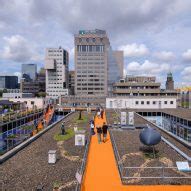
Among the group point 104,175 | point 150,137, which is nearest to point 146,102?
→ point 150,137

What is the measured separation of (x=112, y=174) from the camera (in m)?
16.2

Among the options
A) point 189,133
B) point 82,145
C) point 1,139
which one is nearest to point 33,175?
point 82,145

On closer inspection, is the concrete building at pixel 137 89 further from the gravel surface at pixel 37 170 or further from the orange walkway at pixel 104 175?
the orange walkway at pixel 104 175

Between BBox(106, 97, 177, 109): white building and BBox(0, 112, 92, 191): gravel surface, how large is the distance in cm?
6376

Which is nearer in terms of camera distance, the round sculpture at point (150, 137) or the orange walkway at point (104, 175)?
the orange walkway at point (104, 175)

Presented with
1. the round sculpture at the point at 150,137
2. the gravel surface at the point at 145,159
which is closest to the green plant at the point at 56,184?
the gravel surface at the point at 145,159

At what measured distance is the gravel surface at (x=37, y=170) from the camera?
14.5 meters

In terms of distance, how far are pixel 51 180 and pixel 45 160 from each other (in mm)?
4472

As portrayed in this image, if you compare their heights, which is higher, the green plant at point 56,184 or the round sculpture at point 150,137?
the round sculpture at point 150,137

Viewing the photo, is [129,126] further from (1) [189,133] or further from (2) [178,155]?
(2) [178,155]

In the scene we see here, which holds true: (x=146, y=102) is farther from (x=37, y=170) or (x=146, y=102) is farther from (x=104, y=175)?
(x=37, y=170)

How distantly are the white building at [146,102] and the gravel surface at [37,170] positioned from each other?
6376 centimetres

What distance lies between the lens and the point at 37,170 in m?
17.0

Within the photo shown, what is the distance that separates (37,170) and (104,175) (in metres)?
4.57
